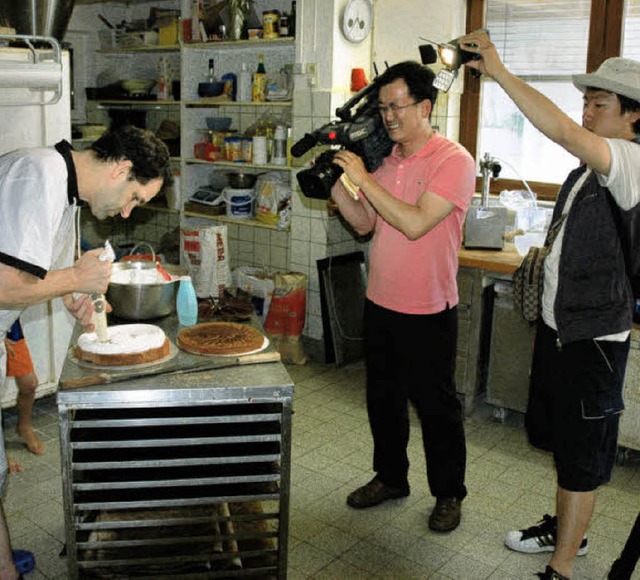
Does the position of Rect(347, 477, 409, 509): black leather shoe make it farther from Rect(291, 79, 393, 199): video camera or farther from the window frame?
the window frame

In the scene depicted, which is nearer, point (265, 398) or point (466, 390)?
point (265, 398)

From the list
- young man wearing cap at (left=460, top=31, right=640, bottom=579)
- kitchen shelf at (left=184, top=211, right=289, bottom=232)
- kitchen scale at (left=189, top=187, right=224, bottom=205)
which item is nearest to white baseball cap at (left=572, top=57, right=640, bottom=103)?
young man wearing cap at (left=460, top=31, right=640, bottom=579)

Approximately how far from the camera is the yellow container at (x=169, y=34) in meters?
5.42

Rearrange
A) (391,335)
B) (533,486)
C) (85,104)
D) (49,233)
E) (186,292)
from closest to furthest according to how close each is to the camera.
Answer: (49,233) → (186,292) → (391,335) → (533,486) → (85,104)

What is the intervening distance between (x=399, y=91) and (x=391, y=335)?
85 cm

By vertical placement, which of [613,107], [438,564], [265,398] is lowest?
[438,564]

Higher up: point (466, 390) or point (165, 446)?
point (165, 446)

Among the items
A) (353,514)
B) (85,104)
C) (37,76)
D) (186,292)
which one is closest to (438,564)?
A: (353,514)

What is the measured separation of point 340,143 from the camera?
2.58 m

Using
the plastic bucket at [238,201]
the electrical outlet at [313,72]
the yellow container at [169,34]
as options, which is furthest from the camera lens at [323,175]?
the yellow container at [169,34]

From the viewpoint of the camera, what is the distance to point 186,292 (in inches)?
98.7

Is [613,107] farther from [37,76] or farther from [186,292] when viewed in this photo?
[37,76]

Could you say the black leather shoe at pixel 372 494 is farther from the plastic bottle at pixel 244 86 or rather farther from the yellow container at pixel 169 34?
the yellow container at pixel 169 34

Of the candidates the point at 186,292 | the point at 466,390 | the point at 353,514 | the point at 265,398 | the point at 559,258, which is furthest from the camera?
the point at 466,390
